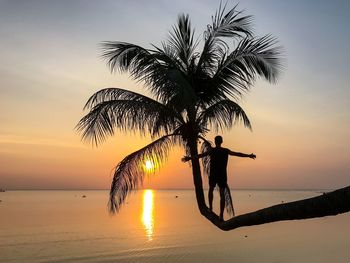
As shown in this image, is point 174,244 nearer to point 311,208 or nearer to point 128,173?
point 128,173

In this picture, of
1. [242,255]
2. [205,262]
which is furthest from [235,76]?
[242,255]

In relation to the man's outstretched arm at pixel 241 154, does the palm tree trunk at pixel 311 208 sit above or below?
below

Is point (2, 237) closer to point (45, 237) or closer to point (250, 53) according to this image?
point (45, 237)

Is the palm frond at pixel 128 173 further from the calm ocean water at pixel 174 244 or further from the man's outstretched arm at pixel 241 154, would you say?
the calm ocean water at pixel 174 244

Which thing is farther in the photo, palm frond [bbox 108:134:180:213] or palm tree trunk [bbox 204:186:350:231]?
palm frond [bbox 108:134:180:213]

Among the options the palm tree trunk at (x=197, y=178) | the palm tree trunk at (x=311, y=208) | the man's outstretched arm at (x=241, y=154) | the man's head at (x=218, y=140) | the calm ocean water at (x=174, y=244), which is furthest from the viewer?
the calm ocean water at (x=174, y=244)

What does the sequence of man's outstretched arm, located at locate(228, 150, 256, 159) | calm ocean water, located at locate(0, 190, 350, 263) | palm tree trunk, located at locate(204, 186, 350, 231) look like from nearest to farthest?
palm tree trunk, located at locate(204, 186, 350, 231), man's outstretched arm, located at locate(228, 150, 256, 159), calm ocean water, located at locate(0, 190, 350, 263)

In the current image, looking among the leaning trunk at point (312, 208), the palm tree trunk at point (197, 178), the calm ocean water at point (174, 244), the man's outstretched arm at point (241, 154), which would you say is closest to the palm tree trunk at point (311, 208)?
the leaning trunk at point (312, 208)

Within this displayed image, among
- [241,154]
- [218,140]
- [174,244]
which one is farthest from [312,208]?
[174,244]

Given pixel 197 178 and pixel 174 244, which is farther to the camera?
pixel 174 244

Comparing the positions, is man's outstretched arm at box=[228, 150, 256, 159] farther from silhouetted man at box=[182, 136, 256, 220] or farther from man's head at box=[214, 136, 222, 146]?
man's head at box=[214, 136, 222, 146]

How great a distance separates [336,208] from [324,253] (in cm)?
3501

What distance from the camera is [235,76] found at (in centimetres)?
1169

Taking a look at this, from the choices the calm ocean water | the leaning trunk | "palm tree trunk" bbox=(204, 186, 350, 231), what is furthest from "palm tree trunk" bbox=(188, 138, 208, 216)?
the calm ocean water
